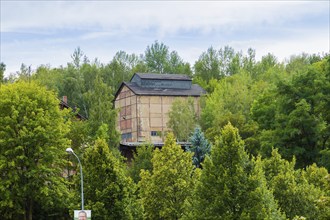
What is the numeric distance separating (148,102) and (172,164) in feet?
192

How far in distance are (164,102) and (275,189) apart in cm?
6704

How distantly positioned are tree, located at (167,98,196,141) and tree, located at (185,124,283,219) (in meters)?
63.3

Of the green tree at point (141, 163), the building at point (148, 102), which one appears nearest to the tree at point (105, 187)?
the green tree at point (141, 163)

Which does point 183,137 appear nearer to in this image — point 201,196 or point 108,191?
point 108,191

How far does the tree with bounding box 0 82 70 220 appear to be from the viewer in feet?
184

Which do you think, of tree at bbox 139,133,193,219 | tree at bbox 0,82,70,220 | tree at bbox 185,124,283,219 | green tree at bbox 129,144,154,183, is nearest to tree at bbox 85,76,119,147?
green tree at bbox 129,144,154,183

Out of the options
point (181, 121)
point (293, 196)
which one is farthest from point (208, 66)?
point (293, 196)

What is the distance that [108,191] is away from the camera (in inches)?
1783

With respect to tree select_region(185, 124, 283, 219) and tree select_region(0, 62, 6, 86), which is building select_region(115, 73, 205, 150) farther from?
tree select_region(185, 124, 283, 219)

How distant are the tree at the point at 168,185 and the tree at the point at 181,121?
49.8 meters

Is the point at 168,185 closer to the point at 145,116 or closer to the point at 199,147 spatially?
the point at 199,147

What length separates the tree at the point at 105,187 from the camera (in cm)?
4516

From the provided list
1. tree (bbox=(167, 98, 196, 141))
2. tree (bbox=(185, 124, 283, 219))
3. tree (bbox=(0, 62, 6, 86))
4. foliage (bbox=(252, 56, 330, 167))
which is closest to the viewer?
tree (bbox=(185, 124, 283, 219))

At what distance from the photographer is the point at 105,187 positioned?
45812 mm
